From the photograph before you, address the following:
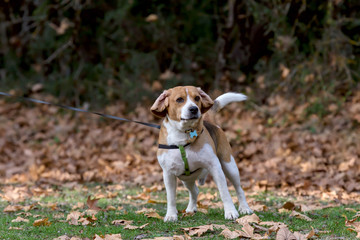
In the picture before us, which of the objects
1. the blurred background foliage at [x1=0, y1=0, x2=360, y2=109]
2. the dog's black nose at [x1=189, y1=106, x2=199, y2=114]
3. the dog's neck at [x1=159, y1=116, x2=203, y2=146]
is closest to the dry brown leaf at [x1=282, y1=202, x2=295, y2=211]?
the dog's neck at [x1=159, y1=116, x2=203, y2=146]

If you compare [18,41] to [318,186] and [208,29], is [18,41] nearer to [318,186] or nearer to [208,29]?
[208,29]

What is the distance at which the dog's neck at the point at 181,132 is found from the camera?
4.11 metres

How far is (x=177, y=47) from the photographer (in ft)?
41.8

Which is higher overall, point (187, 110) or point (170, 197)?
point (187, 110)

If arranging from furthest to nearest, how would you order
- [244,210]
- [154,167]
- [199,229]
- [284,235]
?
[154,167] → [244,210] → [199,229] → [284,235]

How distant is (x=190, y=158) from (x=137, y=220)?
2.64 feet

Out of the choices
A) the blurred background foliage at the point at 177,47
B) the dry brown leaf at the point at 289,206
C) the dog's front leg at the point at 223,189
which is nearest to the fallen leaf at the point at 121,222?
the dog's front leg at the point at 223,189

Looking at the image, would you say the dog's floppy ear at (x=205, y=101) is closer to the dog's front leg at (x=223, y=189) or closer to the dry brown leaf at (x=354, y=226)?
the dog's front leg at (x=223, y=189)

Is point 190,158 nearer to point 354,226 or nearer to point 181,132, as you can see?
point 181,132

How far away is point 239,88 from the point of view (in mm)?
11320

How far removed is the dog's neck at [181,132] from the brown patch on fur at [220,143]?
1.26 feet

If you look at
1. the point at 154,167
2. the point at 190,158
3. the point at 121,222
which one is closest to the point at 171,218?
the point at 121,222

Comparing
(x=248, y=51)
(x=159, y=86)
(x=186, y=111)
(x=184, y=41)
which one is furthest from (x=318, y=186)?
(x=184, y=41)

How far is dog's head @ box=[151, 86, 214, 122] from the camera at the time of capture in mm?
3971
